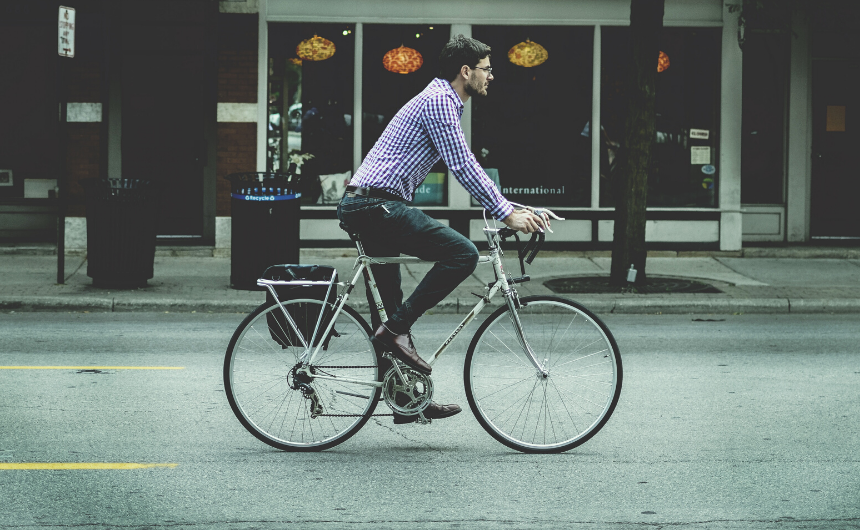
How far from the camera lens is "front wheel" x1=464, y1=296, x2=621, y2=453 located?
5.65 metres

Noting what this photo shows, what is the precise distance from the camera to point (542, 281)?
510 inches

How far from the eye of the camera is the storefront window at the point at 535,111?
51.2ft

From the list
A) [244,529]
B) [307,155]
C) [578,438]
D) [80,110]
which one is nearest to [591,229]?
[307,155]

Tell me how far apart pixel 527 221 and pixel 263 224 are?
6.65m

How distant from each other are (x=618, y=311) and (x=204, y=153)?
6.57 metres

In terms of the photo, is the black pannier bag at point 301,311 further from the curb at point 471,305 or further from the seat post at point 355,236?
the curb at point 471,305

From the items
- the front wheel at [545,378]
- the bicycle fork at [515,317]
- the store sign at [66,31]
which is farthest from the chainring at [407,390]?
the store sign at [66,31]

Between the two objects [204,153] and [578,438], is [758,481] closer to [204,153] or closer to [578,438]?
[578,438]

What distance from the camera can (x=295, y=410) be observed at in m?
5.89

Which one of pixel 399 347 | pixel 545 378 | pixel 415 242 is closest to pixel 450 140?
pixel 415 242

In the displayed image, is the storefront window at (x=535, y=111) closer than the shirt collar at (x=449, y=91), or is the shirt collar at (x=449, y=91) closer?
the shirt collar at (x=449, y=91)

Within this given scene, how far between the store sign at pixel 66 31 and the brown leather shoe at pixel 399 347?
7.66 metres

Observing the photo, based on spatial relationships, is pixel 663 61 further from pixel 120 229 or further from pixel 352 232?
pixel 352 232

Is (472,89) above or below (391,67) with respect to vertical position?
below
